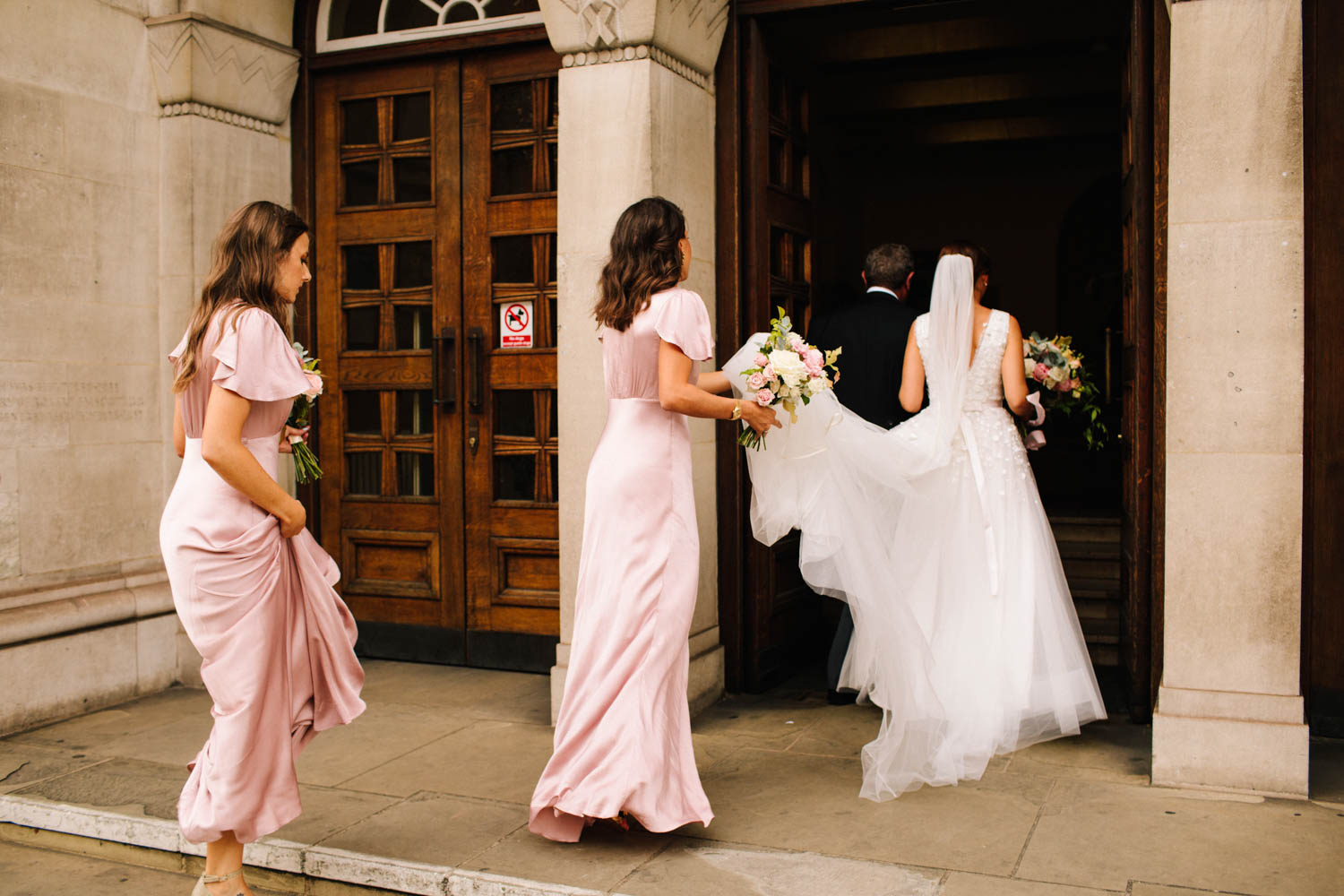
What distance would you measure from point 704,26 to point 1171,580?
132 inches

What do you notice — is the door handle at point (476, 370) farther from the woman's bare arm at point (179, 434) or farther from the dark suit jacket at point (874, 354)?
the woman's bare arm at point (179, 434)

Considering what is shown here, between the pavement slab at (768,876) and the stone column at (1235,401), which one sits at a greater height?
the stone column at (1235,401)

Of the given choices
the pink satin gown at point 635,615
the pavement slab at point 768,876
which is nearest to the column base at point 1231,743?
the pavement slab at point 768,876

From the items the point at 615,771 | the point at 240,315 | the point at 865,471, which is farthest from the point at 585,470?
the point at 240,315

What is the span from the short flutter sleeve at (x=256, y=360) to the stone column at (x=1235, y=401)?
3.29m

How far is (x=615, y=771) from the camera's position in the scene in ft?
A: 13.3

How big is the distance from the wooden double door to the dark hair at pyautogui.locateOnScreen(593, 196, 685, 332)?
245 centimetres

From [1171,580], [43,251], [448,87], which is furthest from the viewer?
[448,87]

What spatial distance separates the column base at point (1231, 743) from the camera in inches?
180

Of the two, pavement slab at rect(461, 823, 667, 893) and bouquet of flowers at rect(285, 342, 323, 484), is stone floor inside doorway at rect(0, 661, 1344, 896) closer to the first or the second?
pavement slab at rect(461, 823, 667, 893)

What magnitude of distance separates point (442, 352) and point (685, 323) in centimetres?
306

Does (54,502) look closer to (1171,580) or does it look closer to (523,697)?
(523,697)

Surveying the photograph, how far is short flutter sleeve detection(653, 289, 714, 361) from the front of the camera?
409 centimetres

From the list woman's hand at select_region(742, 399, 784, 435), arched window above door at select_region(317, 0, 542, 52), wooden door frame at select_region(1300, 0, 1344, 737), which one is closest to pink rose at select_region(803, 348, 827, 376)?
woman's hand at select_region(742, 399, 784, 435)
